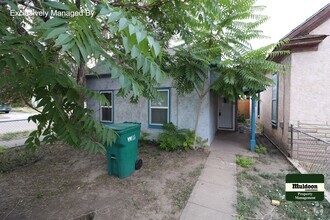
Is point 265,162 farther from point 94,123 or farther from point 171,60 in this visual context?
point 94,123

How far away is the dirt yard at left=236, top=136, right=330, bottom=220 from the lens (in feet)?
8.86

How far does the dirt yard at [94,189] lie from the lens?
2.84m

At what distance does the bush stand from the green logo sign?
4.64m

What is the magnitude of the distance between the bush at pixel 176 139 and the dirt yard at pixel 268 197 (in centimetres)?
182

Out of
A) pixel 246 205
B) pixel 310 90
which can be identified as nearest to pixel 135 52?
pixel 246 205

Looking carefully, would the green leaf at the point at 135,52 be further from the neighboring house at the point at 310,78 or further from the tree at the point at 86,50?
the neighboring house at the point at 310,78

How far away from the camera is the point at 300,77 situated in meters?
5.17

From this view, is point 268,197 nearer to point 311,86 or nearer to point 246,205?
point 246,205

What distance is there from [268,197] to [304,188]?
262cm

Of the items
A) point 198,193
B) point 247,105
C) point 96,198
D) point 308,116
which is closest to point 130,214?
point 96,198

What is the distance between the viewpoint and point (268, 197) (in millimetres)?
3197

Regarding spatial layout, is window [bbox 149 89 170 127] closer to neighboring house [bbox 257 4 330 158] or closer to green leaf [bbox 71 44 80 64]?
neighboring house [bbox 257 4 330 158]

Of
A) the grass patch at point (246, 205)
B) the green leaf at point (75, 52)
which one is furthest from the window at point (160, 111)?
the green leaf at point (75, 52)

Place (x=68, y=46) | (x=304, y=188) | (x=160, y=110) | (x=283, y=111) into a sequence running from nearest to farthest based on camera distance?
(x=68, y=46) < (x=304, y=188) < (x=283, y=111) < (x=160, y=110)
